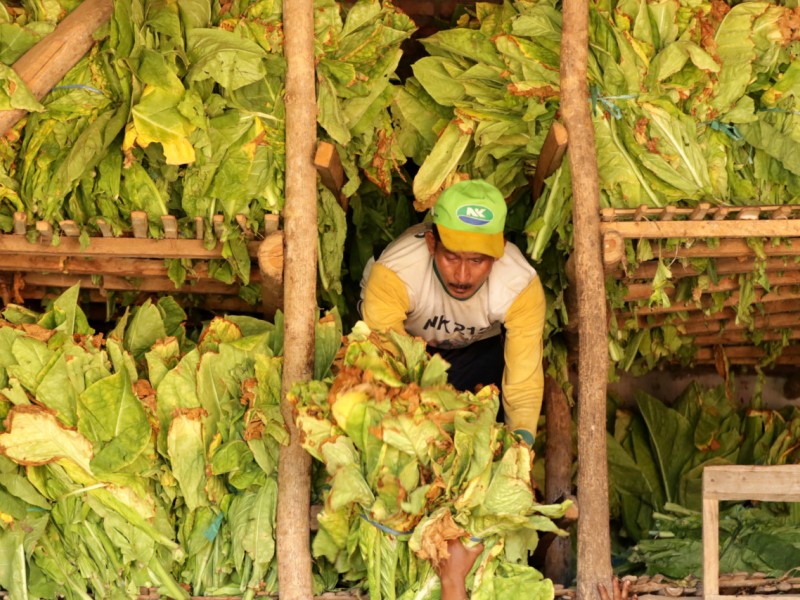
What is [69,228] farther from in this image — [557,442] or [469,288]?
[557,442]

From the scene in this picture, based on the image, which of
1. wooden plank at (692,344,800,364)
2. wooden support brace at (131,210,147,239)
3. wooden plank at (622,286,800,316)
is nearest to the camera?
wooden support brace at (131,210,147,239)

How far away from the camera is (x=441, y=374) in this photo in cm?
345

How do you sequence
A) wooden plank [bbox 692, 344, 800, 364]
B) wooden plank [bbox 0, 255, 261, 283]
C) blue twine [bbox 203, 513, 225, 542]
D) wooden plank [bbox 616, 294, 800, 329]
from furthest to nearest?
wooden plank [bbox 692, 344, 800, 364]
wooden plank [bbox 616, 294, 800, 329]
wooden plank [bbox 0, 255, 261, 283]
blue twine [bbox 203, 513, 225, 542]

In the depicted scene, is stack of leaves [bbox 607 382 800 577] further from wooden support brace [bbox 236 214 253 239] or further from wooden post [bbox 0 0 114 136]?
wooden post [bbox 0 0 114 136]

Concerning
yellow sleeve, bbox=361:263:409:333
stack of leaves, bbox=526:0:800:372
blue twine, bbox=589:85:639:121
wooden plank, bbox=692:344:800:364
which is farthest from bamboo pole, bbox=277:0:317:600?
wooden plank, bbox=692:344:800:364

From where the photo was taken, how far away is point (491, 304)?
4.09 meters

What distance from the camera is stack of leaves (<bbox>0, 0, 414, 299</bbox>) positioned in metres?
3.69

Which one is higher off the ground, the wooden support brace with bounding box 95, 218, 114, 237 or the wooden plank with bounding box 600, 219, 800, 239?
the wooden plank with bounding box 600, 219, 800, 239

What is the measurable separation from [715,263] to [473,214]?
113cm

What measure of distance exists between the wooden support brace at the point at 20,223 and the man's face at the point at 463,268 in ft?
4.62

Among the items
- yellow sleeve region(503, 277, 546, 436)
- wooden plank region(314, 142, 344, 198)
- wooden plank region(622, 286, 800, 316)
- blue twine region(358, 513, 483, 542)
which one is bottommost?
blue twine region(358, 513, 483, 542)

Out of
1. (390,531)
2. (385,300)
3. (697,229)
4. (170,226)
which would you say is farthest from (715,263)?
(170,226)

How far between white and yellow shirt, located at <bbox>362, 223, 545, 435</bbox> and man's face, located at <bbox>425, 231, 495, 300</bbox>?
0.10 m

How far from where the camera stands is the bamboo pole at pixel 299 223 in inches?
143
